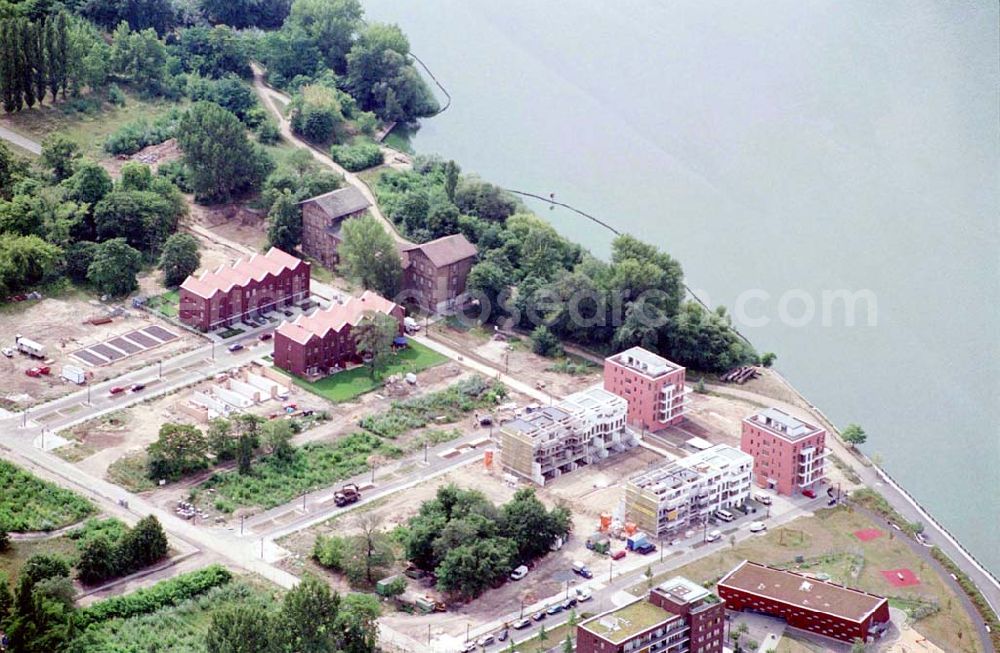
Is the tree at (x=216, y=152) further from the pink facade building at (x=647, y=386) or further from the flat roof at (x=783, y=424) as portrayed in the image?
the flat roof at (x=783, y=424)

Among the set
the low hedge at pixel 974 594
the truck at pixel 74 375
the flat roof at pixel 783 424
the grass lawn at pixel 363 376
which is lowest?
the low hedge at pixel 974 594

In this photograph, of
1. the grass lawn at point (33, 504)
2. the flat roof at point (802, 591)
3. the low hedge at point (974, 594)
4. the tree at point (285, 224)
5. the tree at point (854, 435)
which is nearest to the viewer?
the flat roof at point (802, 591)

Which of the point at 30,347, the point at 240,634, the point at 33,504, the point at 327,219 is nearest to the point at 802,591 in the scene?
the point at 240,634

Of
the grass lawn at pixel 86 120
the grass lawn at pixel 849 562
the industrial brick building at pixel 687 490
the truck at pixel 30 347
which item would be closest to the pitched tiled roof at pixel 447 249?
the truck at pixel 30 347

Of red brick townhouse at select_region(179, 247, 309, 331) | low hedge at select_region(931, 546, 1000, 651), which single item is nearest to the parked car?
low hedge at select_region(931, 546, 1000, 651)

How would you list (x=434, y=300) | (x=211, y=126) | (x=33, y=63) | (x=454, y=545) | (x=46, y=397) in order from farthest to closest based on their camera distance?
(x=33, y=63), (x=211, y=126), (x=434, y=300), (x=46, y=397), (x=454, y=545)

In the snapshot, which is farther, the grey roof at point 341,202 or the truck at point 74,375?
the grey roof at point 341,202

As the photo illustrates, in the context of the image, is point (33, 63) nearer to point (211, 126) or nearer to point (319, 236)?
point (211, 126)

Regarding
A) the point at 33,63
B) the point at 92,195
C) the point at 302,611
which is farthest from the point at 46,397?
the point at 33,63
